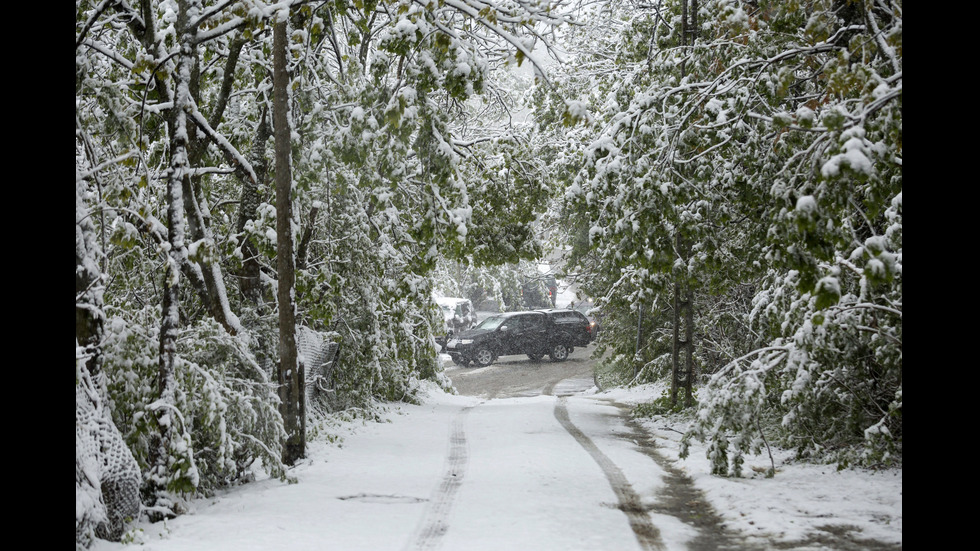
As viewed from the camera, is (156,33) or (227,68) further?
(227,68)

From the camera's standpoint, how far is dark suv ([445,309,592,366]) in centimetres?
2641

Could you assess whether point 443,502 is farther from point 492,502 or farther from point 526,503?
point 526,503

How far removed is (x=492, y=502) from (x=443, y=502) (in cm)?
43

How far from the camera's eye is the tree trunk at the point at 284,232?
26.5 ft

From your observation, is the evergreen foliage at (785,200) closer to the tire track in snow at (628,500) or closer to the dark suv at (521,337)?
the tire track in snow at (628,500)

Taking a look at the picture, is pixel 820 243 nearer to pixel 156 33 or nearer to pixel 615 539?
pixel 615 539

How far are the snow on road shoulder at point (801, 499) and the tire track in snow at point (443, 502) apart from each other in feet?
7.43

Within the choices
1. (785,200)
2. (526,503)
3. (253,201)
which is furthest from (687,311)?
(785,200)

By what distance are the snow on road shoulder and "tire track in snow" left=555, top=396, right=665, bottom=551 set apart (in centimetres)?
66

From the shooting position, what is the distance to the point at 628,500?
7090 mm

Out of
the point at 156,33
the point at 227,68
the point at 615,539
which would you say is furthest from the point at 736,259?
the point at 156,33

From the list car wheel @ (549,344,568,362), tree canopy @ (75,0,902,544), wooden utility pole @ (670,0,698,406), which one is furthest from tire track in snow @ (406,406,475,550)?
car wheel @ (549,344,568,362)

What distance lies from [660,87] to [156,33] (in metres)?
5.42
